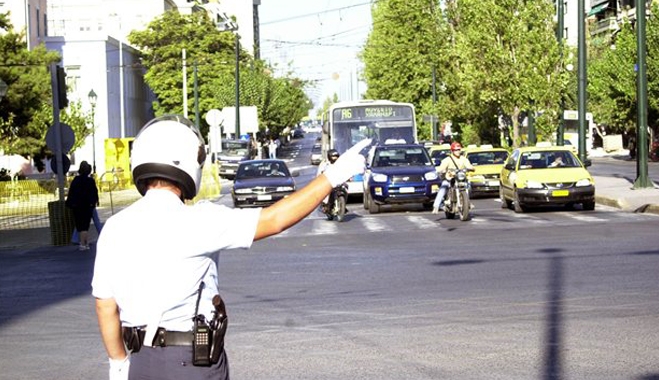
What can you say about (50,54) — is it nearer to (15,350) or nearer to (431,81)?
(431,81)

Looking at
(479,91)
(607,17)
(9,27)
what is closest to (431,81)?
(607,17)

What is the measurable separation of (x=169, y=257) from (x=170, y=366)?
1.22ft

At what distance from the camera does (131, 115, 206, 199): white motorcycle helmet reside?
4734 mm

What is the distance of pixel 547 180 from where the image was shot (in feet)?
97.1

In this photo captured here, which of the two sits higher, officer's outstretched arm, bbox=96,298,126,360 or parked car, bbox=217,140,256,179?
officer's outstretched arm, bbox=96,298,126,360

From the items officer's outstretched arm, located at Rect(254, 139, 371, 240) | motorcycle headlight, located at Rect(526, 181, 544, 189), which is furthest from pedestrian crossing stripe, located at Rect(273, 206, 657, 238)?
officer's outstretched arm, located at Rect(254, 139, 371, 240)

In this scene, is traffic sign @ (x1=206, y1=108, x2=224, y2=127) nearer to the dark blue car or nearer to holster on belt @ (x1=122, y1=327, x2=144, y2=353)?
the dark blue car

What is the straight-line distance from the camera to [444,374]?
30.0ft

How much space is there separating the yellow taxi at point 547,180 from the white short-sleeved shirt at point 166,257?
25296mm

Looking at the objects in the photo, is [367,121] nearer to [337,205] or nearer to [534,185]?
[337,205]

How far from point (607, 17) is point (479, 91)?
4743 centimetres

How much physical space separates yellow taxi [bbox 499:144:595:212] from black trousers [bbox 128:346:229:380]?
1000 inches

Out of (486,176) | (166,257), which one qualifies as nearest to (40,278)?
(166,257)

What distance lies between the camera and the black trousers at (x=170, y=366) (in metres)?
4.50
